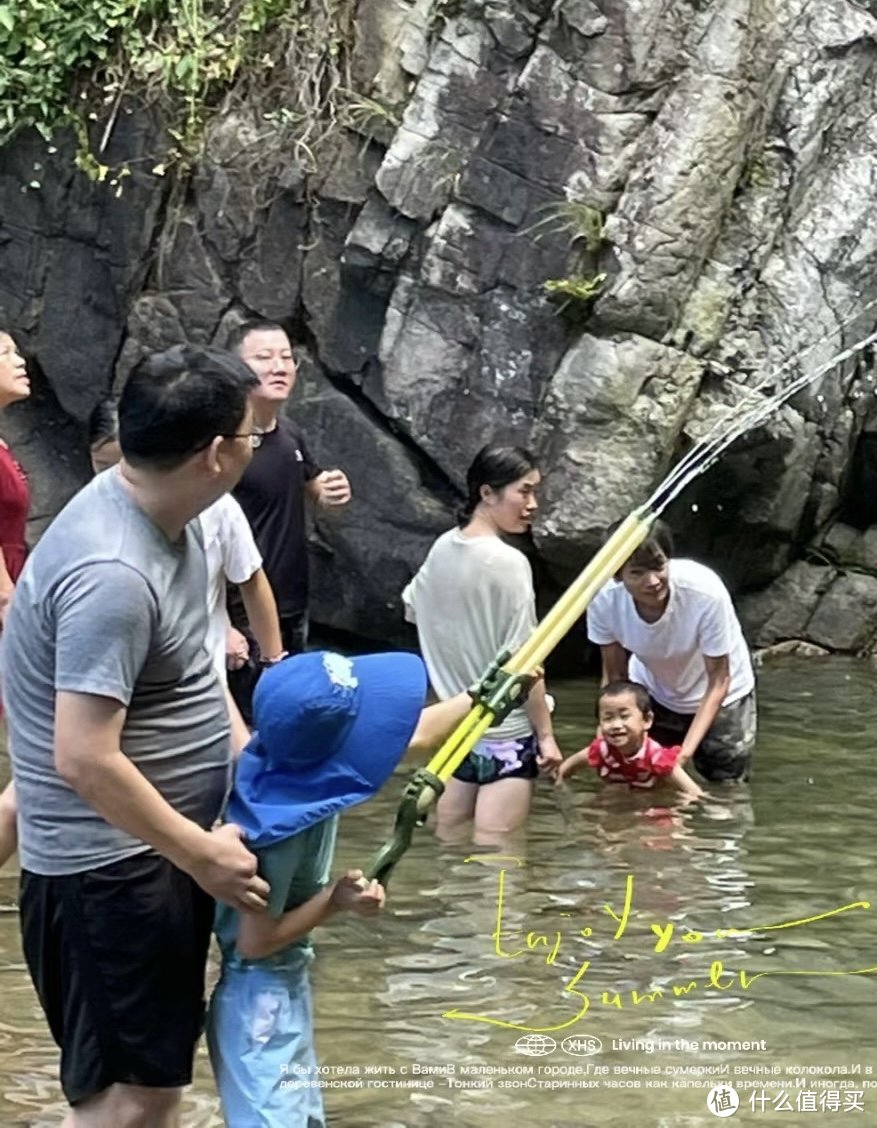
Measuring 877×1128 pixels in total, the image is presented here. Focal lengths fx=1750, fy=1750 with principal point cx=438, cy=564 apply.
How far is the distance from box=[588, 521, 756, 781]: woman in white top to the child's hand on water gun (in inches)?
151

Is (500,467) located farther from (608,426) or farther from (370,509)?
(370,509)

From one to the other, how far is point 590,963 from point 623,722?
1.96 meters

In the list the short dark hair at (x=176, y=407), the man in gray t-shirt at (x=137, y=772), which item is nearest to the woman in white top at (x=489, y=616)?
the man in gray t-shirt at (x=137, y=772)

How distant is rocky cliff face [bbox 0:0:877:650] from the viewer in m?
9.60

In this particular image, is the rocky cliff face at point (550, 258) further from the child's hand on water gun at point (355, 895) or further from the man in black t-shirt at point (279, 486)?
the child's hand on water gun at point (355, 895)

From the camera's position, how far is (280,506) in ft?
21.3

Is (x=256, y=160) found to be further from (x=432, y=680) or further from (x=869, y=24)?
(x=432, y=680)

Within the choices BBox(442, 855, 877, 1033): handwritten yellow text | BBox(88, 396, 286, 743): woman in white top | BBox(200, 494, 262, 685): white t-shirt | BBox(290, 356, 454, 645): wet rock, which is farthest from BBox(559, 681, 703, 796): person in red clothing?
BBox(290, 356, 454, 645): wet rock

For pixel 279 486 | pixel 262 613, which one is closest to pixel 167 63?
pixel 279 486

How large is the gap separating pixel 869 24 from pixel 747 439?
2.48 m

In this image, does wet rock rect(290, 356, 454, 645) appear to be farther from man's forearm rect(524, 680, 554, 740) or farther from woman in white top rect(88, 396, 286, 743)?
woman in white top rect(88, 396, 286, 743)

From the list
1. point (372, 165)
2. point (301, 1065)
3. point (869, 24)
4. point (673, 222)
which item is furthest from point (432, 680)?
point (869, 24)

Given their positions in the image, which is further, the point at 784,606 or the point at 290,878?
the point at 784,606

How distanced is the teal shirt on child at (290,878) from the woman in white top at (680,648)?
3787 millimetres
